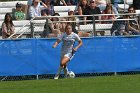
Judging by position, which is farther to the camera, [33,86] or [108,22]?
[108,22]

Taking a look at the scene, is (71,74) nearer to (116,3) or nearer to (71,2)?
(116,3)

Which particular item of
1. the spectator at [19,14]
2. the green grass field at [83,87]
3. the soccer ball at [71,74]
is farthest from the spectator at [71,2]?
the green grass field at [83,87]

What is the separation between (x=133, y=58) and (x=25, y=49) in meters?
3.91

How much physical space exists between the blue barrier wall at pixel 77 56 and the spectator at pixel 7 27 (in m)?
1.13

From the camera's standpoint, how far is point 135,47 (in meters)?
20.4

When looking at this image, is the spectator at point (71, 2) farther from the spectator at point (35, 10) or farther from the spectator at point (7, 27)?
the spectator at point (7, 27)

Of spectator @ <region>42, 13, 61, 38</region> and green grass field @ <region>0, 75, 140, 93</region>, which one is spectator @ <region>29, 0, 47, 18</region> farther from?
green grass field @ <region>0, 75, 140, 93</region>

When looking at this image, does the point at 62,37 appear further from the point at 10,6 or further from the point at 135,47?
the point at 10,6

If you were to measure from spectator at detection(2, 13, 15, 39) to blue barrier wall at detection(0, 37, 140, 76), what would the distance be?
3.70 ft

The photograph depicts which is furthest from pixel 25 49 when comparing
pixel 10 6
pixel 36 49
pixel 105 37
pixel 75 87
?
pixel 10 6

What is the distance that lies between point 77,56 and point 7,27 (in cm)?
275

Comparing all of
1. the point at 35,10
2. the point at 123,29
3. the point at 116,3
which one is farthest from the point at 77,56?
the point at 116,3

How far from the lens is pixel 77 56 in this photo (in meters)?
20.0

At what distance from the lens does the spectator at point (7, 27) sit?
20.4m
